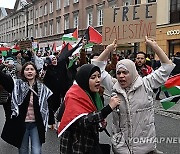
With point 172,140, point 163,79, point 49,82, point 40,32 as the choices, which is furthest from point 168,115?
point 40,32

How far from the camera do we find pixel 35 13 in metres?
56.0

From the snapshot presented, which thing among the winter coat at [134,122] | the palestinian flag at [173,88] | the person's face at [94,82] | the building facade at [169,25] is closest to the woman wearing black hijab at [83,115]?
the person's face at [94,82]

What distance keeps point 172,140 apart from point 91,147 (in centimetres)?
432

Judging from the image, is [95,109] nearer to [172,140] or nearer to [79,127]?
[79,127]

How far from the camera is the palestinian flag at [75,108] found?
10.1 ft

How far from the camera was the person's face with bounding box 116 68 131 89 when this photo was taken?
329 cm

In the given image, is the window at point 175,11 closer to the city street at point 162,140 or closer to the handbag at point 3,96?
the city street at point 162,140

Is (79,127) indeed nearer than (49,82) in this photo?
Yes

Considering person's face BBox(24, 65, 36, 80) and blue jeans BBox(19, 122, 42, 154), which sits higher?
person's face BBox(24, 65, 36, 80)

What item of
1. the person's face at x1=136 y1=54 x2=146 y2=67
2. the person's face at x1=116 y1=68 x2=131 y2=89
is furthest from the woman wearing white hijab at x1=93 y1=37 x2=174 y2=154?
the person's face at x1=136 y1=54 x2=146 y2=67

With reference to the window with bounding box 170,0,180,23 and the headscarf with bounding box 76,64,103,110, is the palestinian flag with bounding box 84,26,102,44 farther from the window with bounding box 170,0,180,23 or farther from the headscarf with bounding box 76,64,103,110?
the window with bounding box 170,0,180,23

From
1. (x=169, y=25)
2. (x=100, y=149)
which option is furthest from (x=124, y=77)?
(x=169, y=25)

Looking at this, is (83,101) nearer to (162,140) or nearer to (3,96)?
(3,96)

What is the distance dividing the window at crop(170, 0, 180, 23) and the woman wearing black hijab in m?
20.6
